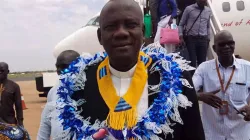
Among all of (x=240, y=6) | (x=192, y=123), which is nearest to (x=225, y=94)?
(x=192, y=123)

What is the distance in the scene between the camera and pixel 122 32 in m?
1.86

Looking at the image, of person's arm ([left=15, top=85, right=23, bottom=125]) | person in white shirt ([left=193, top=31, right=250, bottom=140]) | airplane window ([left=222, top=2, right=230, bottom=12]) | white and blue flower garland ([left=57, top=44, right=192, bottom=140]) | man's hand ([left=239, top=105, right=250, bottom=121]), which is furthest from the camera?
airplane window ([left=222, top=2, right=230, bottom=12])

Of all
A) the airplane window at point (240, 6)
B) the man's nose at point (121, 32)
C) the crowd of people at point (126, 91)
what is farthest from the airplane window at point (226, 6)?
the man's nose at point (121, 32)

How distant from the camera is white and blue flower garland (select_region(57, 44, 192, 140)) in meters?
1.95

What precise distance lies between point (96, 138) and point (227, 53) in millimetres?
2752

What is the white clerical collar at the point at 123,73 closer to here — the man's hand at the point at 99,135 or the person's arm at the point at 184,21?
the man's hand at the point at 99,135

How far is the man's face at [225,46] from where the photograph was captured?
4.31 metres

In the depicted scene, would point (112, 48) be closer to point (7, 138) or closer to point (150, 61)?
point (150, 61)

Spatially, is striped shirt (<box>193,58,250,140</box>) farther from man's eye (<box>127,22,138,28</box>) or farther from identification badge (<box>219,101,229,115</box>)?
man's eye (<box>127,22,138,28</box>)

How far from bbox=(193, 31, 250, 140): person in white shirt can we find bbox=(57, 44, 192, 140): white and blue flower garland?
205 cm

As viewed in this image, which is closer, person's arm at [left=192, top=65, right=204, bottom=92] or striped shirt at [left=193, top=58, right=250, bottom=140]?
striped shirt at [left=193, top=58, right=250, bottom=140]

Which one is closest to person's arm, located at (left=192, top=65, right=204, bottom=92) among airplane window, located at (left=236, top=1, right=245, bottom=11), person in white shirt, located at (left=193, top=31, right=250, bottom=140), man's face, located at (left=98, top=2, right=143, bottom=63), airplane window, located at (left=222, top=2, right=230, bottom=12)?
person in white shirt, located at (left=193, top=31, right=250, bottom=140)

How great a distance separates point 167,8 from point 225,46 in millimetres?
3338

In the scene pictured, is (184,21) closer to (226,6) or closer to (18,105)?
(18,105)
